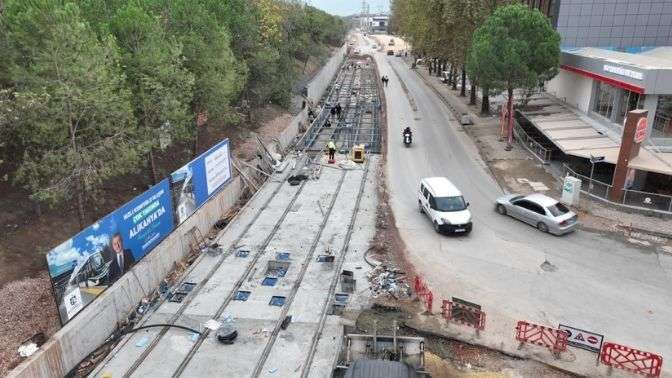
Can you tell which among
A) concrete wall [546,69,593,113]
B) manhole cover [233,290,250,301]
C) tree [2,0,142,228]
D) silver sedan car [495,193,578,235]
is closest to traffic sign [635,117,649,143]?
silver sedan car [495,193,578,235]

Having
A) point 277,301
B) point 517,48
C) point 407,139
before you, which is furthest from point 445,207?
point 517,48

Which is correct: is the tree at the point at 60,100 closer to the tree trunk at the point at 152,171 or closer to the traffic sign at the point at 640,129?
the tree trunk at the point at 152,171

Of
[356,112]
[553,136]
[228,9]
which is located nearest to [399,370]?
[553,136]

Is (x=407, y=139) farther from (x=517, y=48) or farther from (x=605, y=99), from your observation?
(x=605, y=99)

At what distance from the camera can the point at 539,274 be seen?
60.1ft

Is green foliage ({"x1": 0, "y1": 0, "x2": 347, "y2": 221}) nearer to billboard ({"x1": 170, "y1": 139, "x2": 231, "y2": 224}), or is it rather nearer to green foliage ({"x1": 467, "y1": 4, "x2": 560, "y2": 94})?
billboard ({"x1": 170, "y1": 139, "x2": 231, "y2": 224})

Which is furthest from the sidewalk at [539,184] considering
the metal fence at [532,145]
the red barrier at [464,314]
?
the red barrier at [464,314]

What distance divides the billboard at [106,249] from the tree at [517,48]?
71.8 feet

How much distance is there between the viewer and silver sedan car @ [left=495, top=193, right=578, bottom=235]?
21203 mm

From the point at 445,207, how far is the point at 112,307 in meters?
13.2

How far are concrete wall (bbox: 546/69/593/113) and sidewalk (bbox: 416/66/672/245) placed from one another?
196 inches

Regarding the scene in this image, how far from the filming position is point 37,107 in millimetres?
16109

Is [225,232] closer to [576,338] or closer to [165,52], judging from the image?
[165,52]

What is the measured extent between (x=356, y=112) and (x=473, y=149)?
16.8 metres
